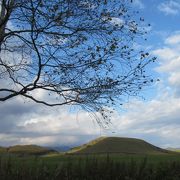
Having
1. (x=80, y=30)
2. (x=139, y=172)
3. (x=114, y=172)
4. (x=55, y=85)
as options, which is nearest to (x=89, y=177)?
(x=114, y=172)

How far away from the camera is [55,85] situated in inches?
654

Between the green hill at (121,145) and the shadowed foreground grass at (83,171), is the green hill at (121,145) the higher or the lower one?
the higher one

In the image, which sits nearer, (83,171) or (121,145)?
(83,171)

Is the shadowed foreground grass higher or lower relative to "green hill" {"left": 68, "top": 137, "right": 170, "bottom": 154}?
lower

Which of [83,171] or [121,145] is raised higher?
[121,145]

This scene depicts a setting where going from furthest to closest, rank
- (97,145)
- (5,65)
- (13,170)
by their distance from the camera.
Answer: (97,145) < (5,65) < (13,170)

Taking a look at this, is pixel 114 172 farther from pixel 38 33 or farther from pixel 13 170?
pixel 38 33

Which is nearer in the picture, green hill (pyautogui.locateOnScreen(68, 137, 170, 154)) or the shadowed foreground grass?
the shadowed foreground grass

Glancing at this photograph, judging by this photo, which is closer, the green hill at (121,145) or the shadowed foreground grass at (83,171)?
the shadowed foreground grass at (83,171)

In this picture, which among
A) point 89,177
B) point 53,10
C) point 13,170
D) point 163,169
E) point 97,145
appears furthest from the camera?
point 97,145

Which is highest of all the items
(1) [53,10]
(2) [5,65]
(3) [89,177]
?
(1) [53,10]

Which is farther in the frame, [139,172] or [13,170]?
[139,172]

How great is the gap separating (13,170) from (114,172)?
3079 millimetres

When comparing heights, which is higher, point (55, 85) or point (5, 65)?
point (5, 65)
